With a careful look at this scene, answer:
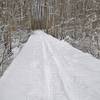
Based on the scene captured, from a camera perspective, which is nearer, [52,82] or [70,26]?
[52,82]

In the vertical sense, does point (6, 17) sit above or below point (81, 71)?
above

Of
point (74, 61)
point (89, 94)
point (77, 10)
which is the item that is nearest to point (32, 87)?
point (89, 94)

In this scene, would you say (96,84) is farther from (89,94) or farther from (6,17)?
(6,17)

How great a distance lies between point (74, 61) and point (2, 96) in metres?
3.61

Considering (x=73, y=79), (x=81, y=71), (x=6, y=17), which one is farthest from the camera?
(x=6, y=17)

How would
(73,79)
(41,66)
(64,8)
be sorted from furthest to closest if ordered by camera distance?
(64,8) < (41,66) < (73,79)

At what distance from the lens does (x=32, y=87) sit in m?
4.64

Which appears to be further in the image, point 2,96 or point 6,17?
point 6,17

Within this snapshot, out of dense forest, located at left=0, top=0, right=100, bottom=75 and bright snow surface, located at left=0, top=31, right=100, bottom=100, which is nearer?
bright snow surface, located at left=0, top=31, right=100, bottom=100

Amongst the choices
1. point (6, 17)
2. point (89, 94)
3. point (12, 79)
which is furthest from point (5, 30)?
point (89, 94)

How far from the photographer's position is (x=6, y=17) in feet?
38.6

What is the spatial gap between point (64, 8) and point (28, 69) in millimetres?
22884

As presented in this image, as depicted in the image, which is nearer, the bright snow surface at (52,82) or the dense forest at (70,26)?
the bright snow surface at (52,82)

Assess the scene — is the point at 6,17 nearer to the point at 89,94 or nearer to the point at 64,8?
the point at 89,94
